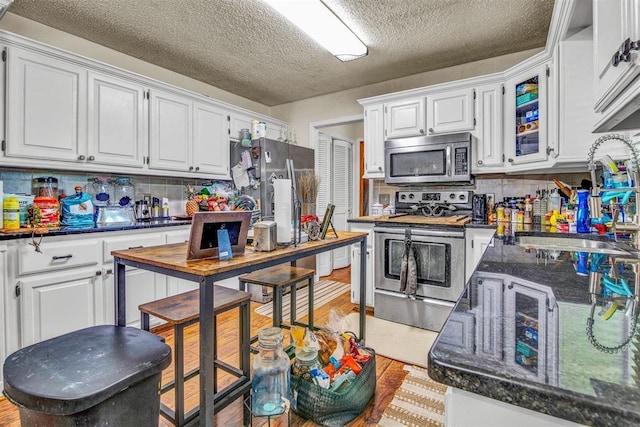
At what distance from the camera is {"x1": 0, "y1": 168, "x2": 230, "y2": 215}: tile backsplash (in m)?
2.41

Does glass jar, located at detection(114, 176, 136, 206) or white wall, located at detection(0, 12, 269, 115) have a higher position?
white wall, located at detection(0, 12, 269, 115)

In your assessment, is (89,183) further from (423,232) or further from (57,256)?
(423,232)

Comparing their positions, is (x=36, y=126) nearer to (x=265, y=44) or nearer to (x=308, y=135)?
(x=265, y=44)

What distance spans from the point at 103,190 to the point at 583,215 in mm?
3789

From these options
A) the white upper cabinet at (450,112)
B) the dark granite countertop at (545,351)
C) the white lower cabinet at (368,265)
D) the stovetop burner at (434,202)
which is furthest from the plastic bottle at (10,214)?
the white upper cabinet at (450,112)

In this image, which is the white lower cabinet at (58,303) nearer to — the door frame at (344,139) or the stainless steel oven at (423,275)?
the stainless steel oven at (423,275)

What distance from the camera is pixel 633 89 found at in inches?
31.8

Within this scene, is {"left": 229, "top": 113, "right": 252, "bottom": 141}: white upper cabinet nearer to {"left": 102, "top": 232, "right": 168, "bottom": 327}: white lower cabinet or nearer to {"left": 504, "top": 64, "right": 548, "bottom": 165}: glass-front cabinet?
{"left": 102, "top": 232, "right": 168, "bottom": 327}: white lower cabinet

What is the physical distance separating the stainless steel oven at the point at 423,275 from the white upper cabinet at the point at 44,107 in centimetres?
267

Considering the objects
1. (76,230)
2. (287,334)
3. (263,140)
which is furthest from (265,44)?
(287,334)

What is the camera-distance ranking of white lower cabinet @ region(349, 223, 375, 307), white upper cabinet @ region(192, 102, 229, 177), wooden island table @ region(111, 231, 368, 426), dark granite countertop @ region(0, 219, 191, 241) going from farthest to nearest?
white upper cabinet @ region(192, 102, 229, 177), white lower cabinet @ region(349, 223, 375, 307), dark granite countertop @ region(0, 219, 191, 241), wooden island table @ region(111, 231, 368, 426)

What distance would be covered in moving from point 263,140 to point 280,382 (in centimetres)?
273

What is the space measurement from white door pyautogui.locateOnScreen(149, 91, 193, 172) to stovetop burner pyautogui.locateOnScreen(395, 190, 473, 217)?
2348 mm

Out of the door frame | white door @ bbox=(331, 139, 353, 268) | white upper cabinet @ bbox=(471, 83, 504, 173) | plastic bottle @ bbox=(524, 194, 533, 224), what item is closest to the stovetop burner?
white upper cabinet @ bbox=(471, 83, 504, 173)
